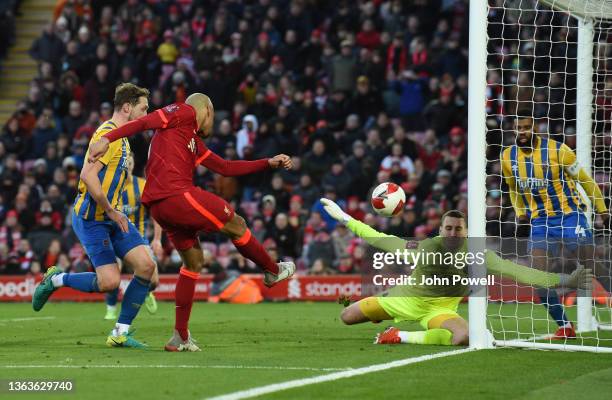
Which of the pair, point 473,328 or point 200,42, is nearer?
point 473,328

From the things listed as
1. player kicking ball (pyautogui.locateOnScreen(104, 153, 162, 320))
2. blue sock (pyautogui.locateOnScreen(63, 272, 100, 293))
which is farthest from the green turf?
player kicking ball (pyautogui.locateOnScreen(104, 153, 162, 320))

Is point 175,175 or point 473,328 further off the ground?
point 175,175

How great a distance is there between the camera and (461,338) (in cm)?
978

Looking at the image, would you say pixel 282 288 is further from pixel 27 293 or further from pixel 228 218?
pixel 228 218

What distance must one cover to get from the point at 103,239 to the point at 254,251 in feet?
6.08

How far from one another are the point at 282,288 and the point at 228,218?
→ 10.3m

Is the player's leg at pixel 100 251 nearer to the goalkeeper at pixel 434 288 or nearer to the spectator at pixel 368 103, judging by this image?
the goalkeeper at pixel 434 288

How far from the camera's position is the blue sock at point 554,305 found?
10.6m

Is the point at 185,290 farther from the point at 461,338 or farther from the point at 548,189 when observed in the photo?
the point at 548,189

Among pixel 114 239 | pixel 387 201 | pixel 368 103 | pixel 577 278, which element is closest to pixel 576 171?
pixel 577 278

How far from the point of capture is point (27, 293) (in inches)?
784

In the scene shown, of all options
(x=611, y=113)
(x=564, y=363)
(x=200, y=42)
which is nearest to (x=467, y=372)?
(x=564, y=363)

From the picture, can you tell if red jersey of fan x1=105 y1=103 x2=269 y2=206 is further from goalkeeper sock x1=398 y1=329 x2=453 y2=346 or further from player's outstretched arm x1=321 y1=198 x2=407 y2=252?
goalkeeper sock x1=398 y1=329 x2=453 y2=346

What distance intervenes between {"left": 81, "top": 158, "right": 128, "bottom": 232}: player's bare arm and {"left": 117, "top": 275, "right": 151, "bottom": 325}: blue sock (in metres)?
0.61
